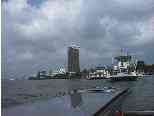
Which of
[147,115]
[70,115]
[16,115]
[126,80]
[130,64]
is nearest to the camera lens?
[147,115]

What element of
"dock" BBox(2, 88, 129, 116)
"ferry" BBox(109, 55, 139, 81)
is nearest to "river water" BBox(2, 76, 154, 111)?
"dock" BBox(2, 88, 129, 116)

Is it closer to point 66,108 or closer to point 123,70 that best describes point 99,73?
point 123,70

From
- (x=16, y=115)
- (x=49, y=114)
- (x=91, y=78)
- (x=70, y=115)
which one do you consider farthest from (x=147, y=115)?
(x=91, y=78)

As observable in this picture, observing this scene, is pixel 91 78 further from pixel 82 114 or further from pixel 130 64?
pixel 82 114

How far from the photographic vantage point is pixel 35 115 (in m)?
19.5

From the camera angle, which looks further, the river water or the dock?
the river water

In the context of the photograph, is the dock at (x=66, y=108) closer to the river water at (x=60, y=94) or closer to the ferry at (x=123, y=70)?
the river water at (x=60, y=94)

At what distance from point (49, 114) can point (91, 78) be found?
564 ft

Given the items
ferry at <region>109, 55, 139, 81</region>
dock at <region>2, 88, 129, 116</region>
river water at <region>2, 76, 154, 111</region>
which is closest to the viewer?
dock at <region>2, 88, 129, 116</region>

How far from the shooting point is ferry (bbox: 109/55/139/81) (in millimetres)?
→ 136875

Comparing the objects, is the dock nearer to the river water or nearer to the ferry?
the river water

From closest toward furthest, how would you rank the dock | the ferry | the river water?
the dock < the river water < the ferry

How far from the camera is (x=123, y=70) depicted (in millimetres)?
155375

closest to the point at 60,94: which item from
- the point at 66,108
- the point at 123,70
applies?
the point at 66,108
